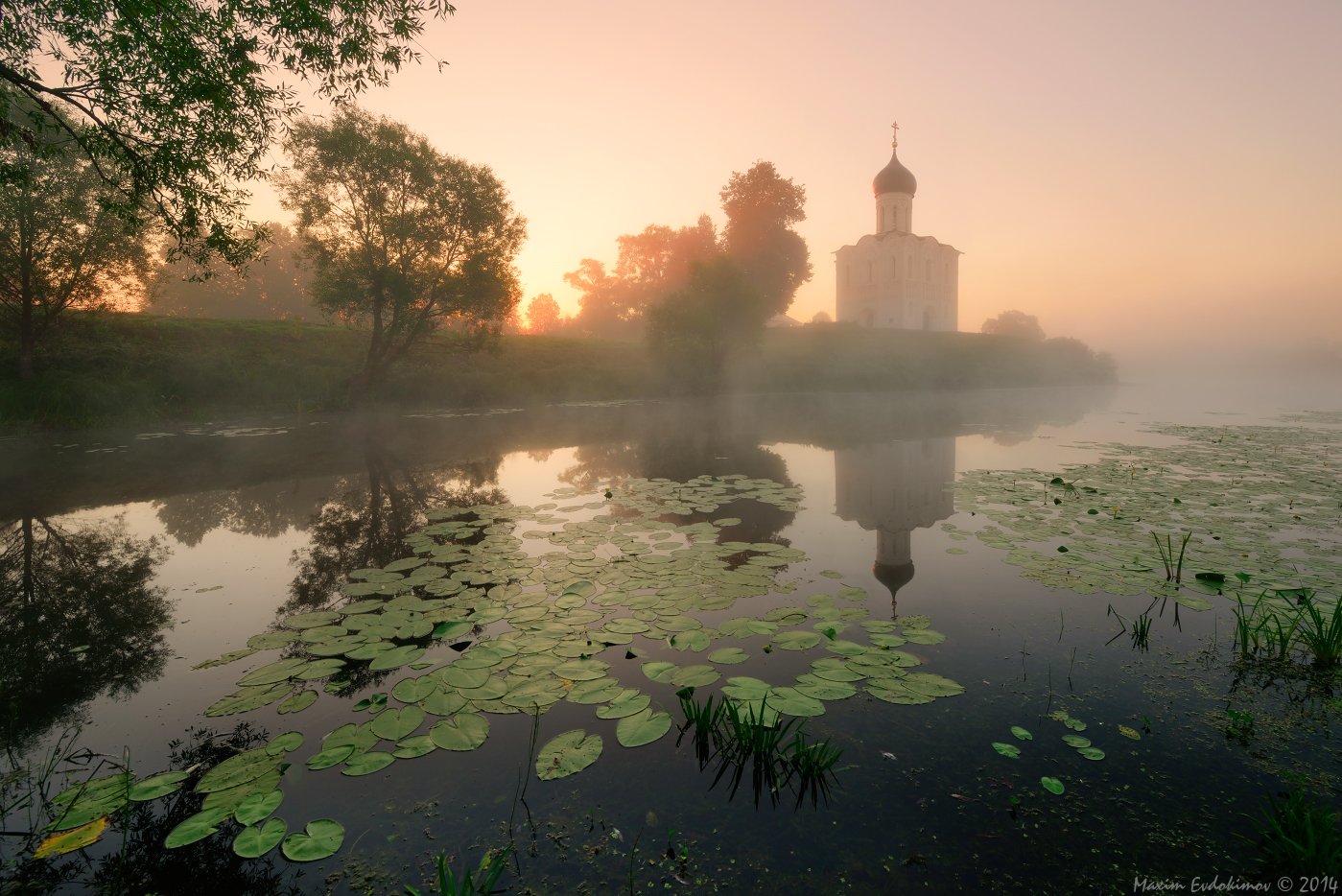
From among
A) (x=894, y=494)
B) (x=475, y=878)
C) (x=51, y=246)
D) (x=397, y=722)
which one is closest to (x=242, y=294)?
(x=51, y=246)

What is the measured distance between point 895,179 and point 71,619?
7765 centimetres

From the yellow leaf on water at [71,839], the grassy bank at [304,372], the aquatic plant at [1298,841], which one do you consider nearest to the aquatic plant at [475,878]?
the yellow leaf on water at [71,839]

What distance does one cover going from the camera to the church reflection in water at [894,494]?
23.2 feet

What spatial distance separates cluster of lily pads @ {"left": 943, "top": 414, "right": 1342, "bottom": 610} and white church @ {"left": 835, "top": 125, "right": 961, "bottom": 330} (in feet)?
196

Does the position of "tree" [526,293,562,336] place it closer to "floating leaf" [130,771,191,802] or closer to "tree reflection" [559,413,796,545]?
"tree reflection" [559,413,796,545]

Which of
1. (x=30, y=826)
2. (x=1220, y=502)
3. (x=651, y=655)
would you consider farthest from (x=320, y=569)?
(x=1220, y=502)

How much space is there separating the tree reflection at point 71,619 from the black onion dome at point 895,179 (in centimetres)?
7590

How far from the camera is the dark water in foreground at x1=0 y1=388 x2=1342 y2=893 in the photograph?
261cm

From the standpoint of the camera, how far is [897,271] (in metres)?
71.4

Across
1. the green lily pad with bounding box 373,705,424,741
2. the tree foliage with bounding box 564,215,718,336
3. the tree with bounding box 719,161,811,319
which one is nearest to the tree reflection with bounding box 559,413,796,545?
the green lily pad with bounding box 373,705,424,741

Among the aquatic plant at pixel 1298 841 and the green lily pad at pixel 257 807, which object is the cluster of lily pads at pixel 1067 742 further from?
the green lily pad at pixel 257 807

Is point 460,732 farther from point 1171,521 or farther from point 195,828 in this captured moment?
point 1171,521

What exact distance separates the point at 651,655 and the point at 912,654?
2094mm

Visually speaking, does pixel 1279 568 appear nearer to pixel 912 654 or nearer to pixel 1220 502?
pixel 1220 502
